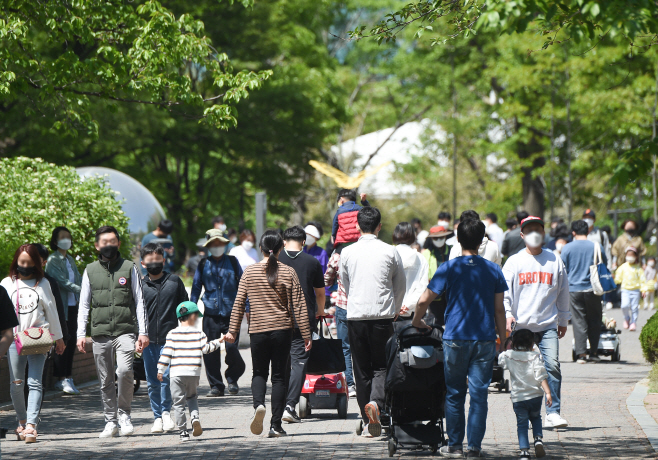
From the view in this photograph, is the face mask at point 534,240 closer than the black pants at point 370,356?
No

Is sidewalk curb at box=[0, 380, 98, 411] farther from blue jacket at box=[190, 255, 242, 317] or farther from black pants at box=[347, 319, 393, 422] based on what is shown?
black pants at box=[347, 319, 393, 422]

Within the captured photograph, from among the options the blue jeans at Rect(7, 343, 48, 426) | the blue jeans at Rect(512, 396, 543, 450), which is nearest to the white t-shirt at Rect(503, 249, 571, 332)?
the blue jeans at Rect(512, 396, 543, 450)

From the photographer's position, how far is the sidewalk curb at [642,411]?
7.60m

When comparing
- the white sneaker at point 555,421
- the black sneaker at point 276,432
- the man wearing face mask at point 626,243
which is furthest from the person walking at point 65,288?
the man wearing face mask at point 626,243

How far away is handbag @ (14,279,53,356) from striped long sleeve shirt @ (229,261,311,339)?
1.68 m

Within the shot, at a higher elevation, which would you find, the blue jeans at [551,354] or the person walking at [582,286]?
the person walking at [582,286]

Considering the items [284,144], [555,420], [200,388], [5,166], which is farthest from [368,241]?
[284,144]

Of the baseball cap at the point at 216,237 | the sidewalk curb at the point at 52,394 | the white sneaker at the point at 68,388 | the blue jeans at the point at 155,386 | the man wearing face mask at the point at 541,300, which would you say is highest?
the baseball cap at the point at 216,237

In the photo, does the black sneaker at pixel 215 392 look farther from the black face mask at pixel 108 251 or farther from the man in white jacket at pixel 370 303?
the man in white jacket at pixel 370 303

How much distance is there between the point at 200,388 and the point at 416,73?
88.6 ft

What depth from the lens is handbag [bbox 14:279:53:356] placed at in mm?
8016

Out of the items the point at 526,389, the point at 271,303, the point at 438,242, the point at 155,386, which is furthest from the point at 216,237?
the point at 526,389

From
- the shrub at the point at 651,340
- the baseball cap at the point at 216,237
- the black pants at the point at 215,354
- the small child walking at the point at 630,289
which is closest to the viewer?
the baseball cap at the point at 216,237

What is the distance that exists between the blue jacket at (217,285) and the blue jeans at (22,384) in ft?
9.11
